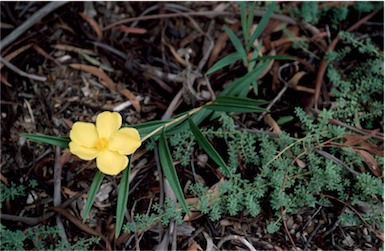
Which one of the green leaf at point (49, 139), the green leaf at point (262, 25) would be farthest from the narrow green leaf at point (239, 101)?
the green leaf at point (49, 139)

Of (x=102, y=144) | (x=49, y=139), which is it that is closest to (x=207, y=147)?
(x=102, y=144)

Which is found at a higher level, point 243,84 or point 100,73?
point 100,73

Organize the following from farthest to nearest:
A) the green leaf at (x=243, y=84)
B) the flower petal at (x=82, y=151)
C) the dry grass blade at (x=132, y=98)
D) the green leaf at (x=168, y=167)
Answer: the dry grass blade at (x=132, y=98)
the green leaf at (x=243, y=84)
the green leaf at (x=168, y=167)
the flower petal at (x=82, y=151)

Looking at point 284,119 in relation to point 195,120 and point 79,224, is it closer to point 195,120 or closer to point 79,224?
point 195,120

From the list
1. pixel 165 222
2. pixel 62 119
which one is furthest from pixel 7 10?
pixel 165 222

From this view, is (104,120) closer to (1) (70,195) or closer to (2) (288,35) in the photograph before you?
(1) (70,195)

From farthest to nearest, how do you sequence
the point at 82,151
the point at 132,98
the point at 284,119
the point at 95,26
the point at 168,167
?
1. the point at 95,26
2. the point at 132,98
3. the point at 284,119
4. the point at 168,167
5. the point at 82,151

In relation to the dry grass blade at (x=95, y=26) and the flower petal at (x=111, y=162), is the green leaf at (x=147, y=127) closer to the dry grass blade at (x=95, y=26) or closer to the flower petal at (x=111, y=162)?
the flower petal at (x=111, y=162)
